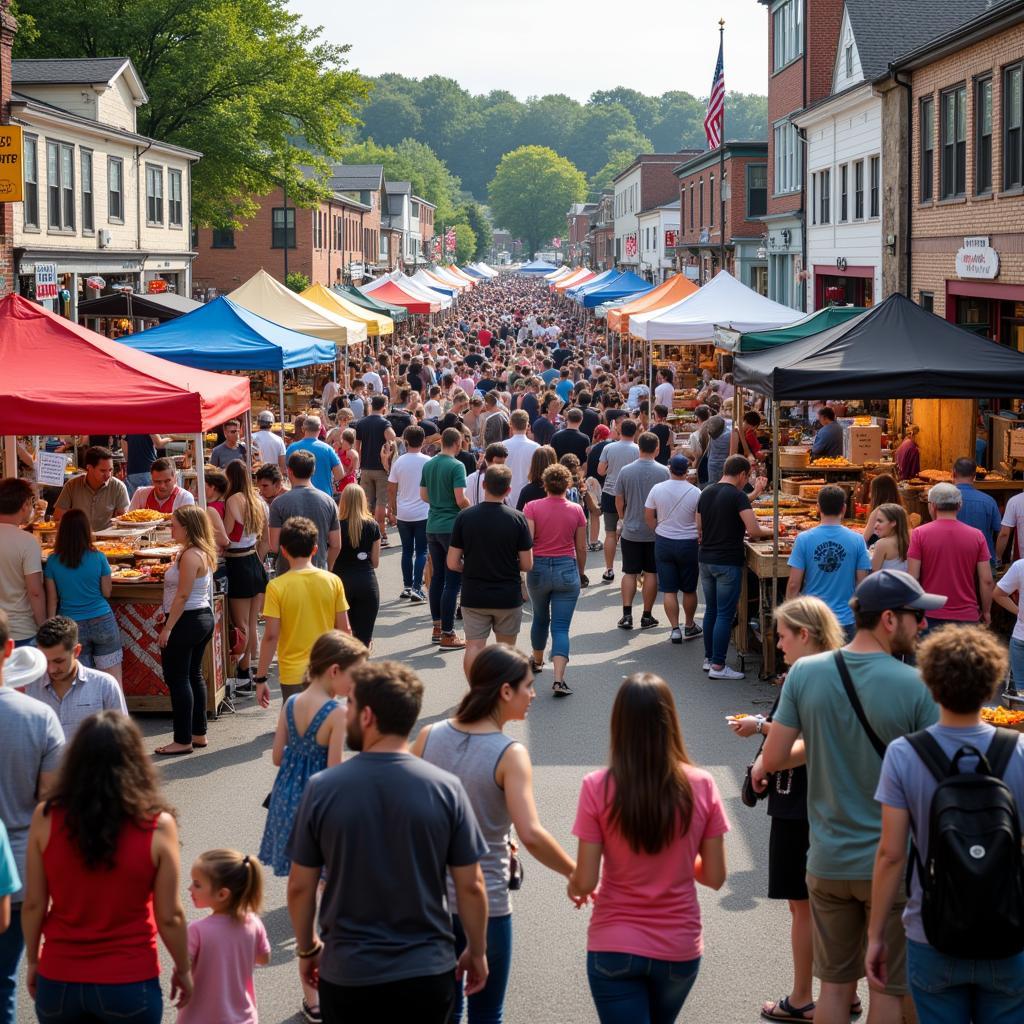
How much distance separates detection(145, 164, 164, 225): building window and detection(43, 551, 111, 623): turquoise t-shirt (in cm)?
3112

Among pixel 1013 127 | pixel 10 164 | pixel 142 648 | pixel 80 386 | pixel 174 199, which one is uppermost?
pixel 174 199

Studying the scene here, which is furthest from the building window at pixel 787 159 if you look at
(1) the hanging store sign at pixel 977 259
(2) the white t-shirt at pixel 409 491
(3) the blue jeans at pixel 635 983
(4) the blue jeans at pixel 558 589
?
(3) the blue jeans at pixel 635 983

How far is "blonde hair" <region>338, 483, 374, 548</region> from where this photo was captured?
11.0 m

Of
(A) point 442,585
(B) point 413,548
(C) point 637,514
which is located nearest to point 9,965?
(A) point 442,585

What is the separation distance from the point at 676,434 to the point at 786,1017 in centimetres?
1861

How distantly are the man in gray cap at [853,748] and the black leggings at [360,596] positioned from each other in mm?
6027

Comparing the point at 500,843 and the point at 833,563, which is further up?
the point at 833,563

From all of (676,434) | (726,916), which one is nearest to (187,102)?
(676,434)

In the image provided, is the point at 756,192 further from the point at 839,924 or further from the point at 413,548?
the point at 839,924

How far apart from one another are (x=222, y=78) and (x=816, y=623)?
4124cm

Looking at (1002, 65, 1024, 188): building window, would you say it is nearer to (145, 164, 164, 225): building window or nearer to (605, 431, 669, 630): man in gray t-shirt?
(605, 431, 669, 630): man in gray t-shirt

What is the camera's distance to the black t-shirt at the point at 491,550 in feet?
35.1

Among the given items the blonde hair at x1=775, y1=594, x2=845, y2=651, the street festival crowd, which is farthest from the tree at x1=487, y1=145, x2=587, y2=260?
the blonde hair at x1=775, y1=594, x2=845, y2=651

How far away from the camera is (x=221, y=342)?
1691 centimetres
